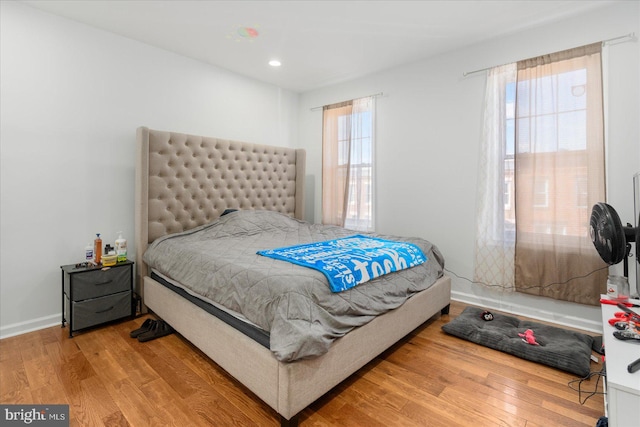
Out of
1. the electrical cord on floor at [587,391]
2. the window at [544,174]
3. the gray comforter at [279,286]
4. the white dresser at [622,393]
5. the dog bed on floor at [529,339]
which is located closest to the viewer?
the white dresser at [622,393]

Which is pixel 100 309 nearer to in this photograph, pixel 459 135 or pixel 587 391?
pixel 587 391

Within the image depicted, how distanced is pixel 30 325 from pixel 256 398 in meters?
2.15

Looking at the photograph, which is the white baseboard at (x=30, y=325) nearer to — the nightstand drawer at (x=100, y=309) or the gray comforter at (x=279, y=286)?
the nightstand drawer at (x=100, y=309)

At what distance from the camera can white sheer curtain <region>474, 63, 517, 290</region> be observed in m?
2.88

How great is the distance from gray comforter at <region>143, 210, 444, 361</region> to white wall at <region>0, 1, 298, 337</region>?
2.27ft

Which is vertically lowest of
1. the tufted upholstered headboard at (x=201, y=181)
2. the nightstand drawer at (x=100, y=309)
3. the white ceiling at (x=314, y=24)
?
the nightstand drawer at (x=100, y=309)

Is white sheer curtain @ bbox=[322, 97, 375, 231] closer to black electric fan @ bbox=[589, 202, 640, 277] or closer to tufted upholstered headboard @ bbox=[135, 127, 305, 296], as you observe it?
tufted upholstered headboard @ bbox=[135, 127, 305, 296]

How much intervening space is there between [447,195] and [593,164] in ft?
3.89

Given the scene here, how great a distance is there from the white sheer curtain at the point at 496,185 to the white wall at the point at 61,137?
3208 millimetres

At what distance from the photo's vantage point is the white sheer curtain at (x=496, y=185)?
288 centimetres

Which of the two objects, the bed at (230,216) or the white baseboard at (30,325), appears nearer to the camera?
the bed at (230,216)

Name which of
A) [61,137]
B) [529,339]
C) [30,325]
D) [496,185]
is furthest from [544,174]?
[30,325]

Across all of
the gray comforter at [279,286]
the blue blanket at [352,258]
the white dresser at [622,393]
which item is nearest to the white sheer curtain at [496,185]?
the gray comforter at [279,286]

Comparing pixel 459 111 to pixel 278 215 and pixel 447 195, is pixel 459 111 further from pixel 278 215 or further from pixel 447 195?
pixel 278 215
